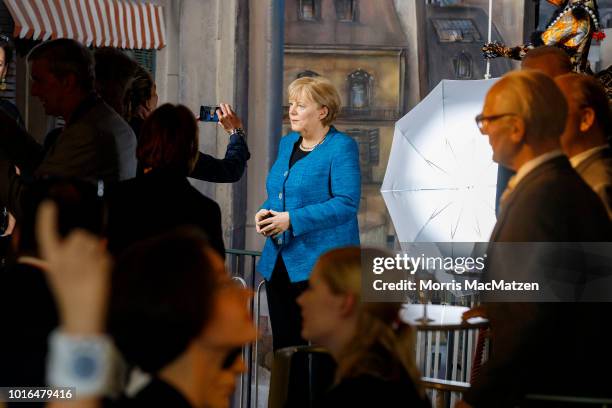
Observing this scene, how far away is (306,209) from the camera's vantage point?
4074mm

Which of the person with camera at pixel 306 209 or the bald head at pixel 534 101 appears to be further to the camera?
the person with camera at pixel 306 209

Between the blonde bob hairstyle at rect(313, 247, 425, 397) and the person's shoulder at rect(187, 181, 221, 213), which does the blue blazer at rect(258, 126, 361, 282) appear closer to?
the person's shoulder at rect(187, 181, 221, 213)

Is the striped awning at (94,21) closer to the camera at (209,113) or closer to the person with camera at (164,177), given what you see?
the camera at (209,113)

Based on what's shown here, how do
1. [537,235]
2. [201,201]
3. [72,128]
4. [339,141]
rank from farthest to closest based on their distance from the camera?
[339,141], [72,128], [201,201], [537,235]

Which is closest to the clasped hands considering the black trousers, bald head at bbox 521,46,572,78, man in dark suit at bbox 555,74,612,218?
the black trousers

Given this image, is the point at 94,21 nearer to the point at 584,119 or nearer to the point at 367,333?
the point at 584,119

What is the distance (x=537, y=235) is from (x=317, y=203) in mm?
1740

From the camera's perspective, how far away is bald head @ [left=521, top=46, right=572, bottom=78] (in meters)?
3.00

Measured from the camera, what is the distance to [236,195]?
31.7 feet

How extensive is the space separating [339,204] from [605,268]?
1659 millimetres

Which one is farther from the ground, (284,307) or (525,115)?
(525,115)

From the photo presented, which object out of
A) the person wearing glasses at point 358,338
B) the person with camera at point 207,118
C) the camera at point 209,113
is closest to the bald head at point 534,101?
the person wearing glasses at point 358,338

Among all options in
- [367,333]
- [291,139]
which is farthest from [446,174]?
[367,333]

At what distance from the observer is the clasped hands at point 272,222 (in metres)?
4.10
